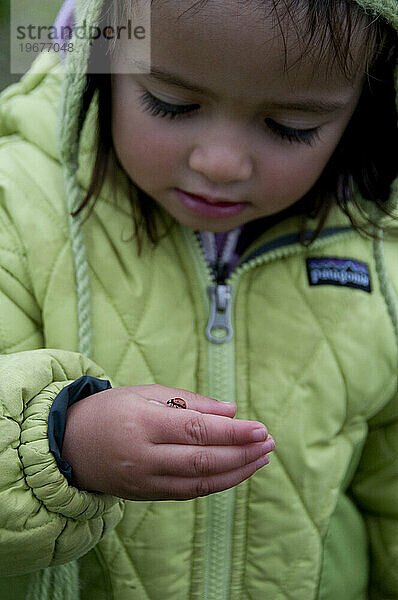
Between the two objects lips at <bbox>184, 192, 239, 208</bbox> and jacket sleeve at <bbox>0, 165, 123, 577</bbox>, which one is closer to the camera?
jacket sleeve at <bbox>0, 165, 123, 577</bbox>

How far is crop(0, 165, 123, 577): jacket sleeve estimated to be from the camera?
30.3 inches

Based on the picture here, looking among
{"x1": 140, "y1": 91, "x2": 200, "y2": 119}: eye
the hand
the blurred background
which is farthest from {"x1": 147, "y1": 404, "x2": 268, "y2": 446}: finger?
the blurred background

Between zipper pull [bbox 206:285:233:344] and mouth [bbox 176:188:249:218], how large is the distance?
11cm

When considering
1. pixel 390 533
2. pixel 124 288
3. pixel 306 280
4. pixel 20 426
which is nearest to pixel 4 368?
pixel 20 426

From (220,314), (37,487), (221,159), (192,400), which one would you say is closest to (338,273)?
(220,314)

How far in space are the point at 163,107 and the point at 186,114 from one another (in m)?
0.03

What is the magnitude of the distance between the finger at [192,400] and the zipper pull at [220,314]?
0.76 feet

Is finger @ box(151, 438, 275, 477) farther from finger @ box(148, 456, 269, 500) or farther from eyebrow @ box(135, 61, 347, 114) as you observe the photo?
eyebrow @ box(135, 61, 347, 114)

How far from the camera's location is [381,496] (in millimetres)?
1229

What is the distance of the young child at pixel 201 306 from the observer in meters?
0.79

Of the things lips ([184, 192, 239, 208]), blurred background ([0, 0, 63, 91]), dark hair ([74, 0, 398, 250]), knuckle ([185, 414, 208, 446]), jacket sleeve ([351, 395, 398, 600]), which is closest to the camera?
knuckle ([185, 414, 208, 446])

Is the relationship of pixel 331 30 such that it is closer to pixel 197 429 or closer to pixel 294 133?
pixel 294 133

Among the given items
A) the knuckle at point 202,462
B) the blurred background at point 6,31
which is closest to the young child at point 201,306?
the knuckle at point 202,462

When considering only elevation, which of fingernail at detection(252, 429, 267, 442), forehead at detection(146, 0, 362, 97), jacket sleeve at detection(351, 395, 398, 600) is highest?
forehead at detection(146, 0, 362, 97)
